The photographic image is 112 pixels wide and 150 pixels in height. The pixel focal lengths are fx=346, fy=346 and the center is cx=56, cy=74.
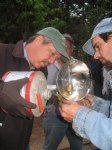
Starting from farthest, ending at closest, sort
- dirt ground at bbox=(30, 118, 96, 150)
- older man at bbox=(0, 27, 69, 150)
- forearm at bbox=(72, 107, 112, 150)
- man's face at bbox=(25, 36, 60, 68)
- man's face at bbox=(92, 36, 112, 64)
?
1. dirt ground at bbox=(30, 118, 96, 150)
2. man's face at bbox=(25, 36, 60, 68)
3. older man at bbox=(0, 27, 69, 150)
4. man's face at bbox=(92, 36, 112, 64)
5. forearm at bbox=(72, 107, 112, 150)

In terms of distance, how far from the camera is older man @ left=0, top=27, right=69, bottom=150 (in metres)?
2.79

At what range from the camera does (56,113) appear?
4039mm

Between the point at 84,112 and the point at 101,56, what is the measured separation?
2.03ft

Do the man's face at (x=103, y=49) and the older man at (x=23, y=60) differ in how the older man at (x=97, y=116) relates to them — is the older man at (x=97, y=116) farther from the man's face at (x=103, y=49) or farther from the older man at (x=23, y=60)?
the older man at (x=23, y=60)

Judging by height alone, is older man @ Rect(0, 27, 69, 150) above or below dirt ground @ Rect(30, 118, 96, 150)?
above

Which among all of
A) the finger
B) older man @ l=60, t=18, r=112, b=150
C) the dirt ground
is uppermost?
older man @ l=60, t=18, r=112, b=150

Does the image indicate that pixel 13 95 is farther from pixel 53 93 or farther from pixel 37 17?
pixel 37 17

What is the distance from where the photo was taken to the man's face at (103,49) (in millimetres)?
2381

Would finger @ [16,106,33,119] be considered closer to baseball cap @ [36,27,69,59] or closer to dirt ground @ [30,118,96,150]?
baseball cap @ [36,27,69,59]

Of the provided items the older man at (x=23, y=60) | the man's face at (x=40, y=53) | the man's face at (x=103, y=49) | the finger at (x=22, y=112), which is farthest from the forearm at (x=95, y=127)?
the man's face at (x=40, y=53)

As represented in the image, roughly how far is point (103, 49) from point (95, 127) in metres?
0.68

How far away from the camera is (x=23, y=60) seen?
9.32 feet

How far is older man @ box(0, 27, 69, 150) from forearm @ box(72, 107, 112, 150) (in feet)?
2.37

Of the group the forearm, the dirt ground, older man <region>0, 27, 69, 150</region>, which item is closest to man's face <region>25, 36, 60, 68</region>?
older man <region>0, 27, 69, 150</region>
